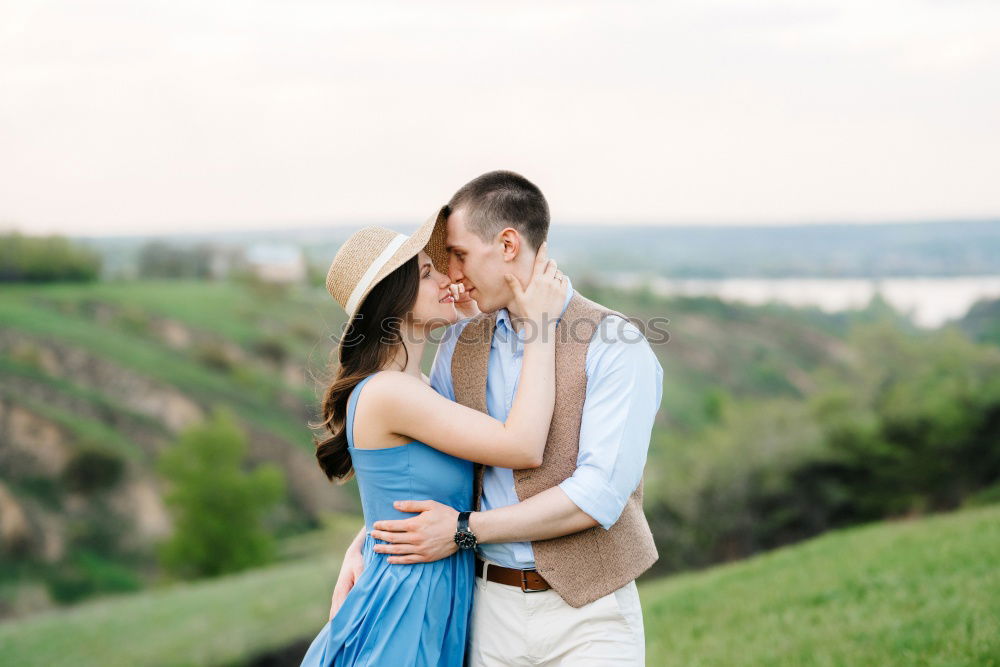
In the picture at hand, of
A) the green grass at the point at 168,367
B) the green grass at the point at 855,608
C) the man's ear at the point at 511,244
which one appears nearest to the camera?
the man's ear at the point at 511,244

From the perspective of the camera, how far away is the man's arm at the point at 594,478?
2926 mm

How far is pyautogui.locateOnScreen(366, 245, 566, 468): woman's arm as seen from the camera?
2957mm

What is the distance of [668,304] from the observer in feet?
361

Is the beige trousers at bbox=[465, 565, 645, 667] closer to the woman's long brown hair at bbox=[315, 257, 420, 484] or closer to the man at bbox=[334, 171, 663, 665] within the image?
the man at bbox=[334, 171, 663, 665]

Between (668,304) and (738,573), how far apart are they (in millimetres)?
101277

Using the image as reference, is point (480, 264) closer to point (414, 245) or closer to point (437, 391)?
point (414, 245)

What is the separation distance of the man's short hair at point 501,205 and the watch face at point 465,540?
1053 mm

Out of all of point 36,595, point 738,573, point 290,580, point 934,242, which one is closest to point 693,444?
point 290,580

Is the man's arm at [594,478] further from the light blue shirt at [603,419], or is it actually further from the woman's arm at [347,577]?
the woman's arm at [347,577]

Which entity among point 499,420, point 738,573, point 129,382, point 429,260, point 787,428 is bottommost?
point 129,382

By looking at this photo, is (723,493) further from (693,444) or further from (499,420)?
(499,420)

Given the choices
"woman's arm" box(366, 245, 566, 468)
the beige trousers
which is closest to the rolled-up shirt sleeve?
"woman's arm" box(366, 245, 566, 468)

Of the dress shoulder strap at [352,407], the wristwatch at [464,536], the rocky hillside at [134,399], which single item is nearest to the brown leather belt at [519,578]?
the wristwatch at [464,536]

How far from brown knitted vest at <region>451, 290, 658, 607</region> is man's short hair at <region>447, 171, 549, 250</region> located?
36 cm
